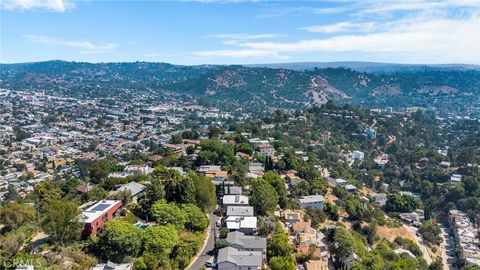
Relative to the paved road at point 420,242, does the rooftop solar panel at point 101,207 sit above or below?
above

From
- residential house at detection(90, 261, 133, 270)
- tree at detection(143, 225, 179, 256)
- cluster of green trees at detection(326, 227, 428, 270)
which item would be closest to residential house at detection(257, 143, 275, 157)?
cluster of green trees at detection(326, 227, 428, 270)

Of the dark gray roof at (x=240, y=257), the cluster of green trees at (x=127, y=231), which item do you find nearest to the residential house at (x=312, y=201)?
the cluster of green trees at (x=127, y=231)

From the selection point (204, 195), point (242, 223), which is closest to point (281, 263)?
point (242, 223)

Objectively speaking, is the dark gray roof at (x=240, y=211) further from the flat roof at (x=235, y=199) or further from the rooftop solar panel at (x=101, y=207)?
the rooftop solar panel at (x=101, y=207)

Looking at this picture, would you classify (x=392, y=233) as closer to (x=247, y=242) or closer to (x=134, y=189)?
(x=247, y=242)

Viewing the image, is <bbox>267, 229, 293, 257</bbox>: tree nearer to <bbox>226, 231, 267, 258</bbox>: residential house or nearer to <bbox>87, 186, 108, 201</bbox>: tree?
<bbox>226, 231, 267, 258</bbox>: residential house

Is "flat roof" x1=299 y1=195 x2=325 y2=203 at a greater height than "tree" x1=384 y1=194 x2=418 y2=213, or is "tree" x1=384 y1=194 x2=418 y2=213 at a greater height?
"flat roof" x1=299 y1=195 x2=325 y2=203

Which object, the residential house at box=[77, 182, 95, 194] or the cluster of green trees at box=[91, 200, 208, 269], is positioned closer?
the cluster of green trees at box=[91, 200, 208, 269]

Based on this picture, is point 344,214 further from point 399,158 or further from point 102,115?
point 102,115
